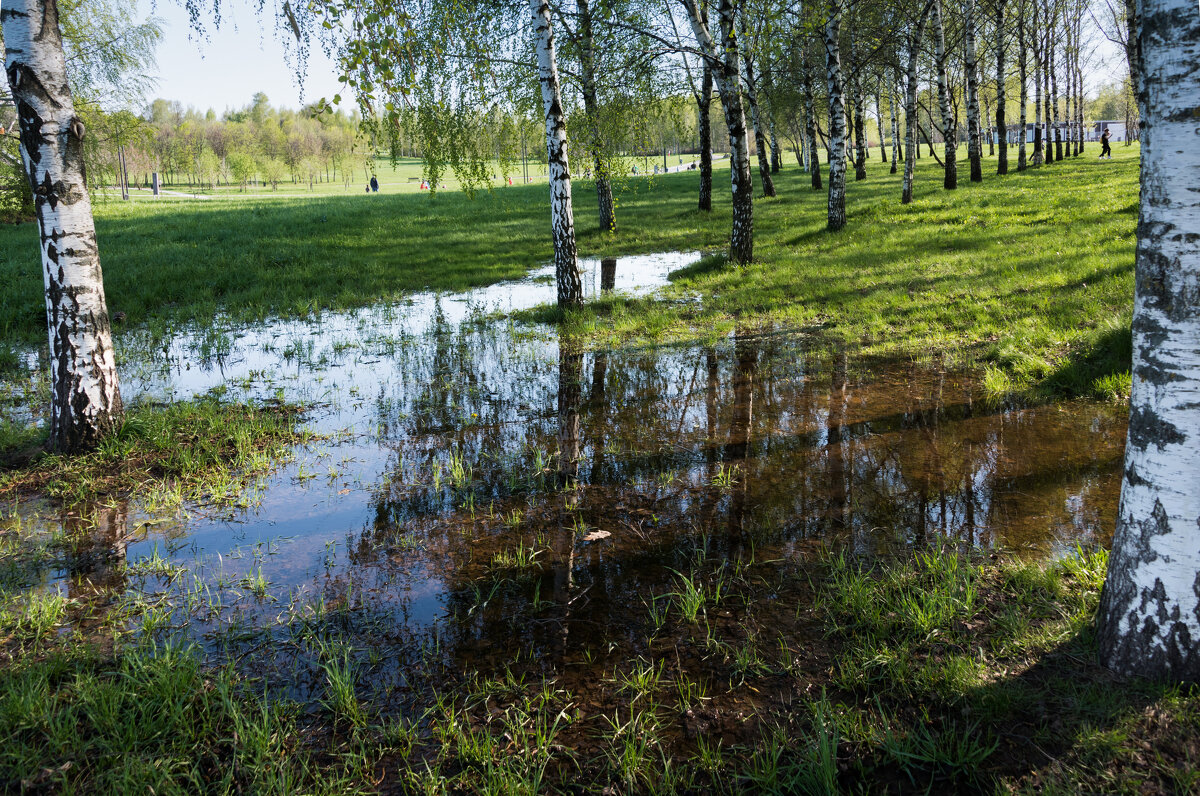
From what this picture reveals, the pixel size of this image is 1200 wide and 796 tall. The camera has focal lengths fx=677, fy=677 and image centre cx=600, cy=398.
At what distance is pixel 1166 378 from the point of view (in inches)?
105

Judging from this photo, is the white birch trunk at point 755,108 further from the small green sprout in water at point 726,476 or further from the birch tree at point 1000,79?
the small green sprout in water at point 726,476

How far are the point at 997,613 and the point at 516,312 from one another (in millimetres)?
9359

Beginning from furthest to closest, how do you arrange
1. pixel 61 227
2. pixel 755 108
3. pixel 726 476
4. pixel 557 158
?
1. pixel 755 108
2. pixel 557 158
3. pixel 61 227
4. pixel 726 476

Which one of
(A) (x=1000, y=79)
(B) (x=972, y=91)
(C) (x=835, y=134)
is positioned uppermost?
(A) (x=1000, y=79)

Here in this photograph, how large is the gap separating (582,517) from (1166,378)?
323cm

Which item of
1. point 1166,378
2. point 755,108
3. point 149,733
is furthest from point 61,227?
point 755,108

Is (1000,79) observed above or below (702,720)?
above

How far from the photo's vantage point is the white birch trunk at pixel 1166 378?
8.44ft

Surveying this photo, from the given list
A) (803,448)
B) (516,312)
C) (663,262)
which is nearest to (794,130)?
(663,262)

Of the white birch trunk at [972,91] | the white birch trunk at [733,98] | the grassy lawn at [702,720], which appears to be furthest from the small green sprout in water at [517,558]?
the white birch trunk at [972,91]

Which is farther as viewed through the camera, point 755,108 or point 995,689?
point 755,108

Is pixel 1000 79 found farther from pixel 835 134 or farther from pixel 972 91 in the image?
pixel 835 134

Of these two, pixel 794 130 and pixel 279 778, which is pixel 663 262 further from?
pixel 794 130

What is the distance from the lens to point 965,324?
8.65 meters
